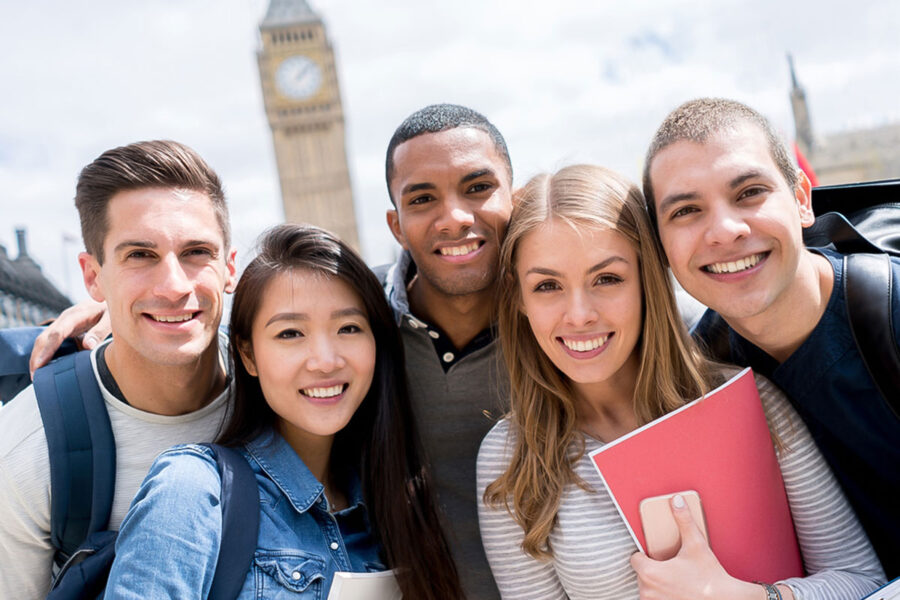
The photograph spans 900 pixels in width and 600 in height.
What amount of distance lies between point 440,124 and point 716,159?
1.06 m

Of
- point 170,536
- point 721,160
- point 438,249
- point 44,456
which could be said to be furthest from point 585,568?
point 44,456

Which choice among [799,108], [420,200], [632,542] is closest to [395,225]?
[420,200]

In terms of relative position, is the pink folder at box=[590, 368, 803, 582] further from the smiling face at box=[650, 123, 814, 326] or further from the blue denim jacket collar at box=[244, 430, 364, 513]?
the blue denim jacket collar at box=[244, 430, 364, 513]

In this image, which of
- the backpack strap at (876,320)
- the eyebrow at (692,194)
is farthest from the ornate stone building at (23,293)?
the backpack strap at (876,320)

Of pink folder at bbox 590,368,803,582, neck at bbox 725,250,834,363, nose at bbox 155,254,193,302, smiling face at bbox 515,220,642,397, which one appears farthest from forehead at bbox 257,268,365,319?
neck at bbox 725,250,834,363

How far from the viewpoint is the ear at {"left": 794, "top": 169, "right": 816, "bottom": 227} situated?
5.92 ft

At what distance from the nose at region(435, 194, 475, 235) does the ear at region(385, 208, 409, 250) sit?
235 millimetres

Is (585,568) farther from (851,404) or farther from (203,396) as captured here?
(203,396)

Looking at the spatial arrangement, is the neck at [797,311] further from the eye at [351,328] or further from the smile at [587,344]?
the eye at [351,328]

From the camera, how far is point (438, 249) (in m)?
2.40

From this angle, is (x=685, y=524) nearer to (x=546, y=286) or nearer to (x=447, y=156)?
(x=546, y=286)

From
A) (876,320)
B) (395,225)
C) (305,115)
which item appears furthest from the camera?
(305,115)

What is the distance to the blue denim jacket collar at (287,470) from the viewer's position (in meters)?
1.62

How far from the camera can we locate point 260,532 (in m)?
1.53
